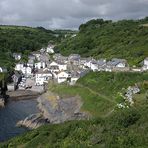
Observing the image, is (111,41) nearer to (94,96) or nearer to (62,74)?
(62,74)

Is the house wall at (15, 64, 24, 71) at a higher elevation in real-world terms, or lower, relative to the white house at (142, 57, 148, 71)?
lower

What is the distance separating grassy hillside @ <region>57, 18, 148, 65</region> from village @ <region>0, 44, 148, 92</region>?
4365mm

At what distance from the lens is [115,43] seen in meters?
115

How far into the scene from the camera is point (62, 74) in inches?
3812

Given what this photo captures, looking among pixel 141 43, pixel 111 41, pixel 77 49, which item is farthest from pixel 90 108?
pixel 77 49

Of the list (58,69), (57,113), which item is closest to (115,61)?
(58,69)

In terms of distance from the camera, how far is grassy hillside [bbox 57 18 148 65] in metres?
98.5

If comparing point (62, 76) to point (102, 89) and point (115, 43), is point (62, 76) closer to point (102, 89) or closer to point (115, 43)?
point (115, 43)

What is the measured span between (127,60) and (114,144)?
7143 cm

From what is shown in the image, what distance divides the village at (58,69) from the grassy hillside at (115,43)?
4.37m

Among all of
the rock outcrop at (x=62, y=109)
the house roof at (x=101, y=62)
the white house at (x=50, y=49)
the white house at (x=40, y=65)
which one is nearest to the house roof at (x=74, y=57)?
the white house at (x=40, y=65)

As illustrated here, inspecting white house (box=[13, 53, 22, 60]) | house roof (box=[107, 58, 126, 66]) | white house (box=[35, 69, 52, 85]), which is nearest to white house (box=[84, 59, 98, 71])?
house roof (box=[107, 58, 126, 66])

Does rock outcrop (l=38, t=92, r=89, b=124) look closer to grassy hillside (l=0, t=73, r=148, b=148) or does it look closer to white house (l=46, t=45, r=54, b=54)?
grassy hillside (l=0, t=73, r=148, b=148)

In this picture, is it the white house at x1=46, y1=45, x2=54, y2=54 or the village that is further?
the white house at x1=46, y1=45, x2=54, y2=54
